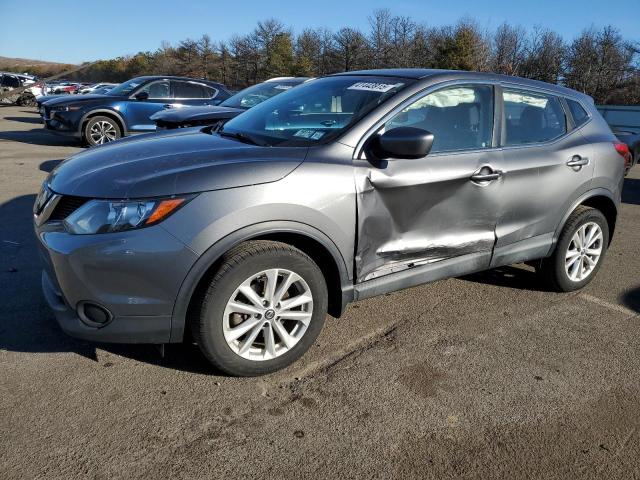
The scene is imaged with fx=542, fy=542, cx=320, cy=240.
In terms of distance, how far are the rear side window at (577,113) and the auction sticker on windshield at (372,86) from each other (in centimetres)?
176

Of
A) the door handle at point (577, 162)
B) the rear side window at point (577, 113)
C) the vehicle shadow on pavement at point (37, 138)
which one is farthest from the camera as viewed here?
the vehicle shadow on pavement at point (37, 138)

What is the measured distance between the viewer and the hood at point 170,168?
8.67 feet

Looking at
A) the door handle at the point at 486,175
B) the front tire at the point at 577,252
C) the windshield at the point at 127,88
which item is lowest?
the front tire at the point at 577,252

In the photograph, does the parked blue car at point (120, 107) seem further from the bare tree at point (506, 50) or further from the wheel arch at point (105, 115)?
the bare tree at point (506, 50)

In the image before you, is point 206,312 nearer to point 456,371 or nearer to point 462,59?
point 456,371

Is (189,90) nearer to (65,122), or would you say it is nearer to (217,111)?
(65,122)

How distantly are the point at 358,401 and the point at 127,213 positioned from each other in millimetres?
1497

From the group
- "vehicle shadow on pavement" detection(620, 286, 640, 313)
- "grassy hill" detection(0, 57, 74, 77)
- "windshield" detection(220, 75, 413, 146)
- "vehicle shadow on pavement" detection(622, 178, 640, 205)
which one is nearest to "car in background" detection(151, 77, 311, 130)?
"windshield" detection(220, 75, 413, 146)

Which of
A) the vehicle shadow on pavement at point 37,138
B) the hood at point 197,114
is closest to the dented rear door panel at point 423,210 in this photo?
the hood at point 197,114

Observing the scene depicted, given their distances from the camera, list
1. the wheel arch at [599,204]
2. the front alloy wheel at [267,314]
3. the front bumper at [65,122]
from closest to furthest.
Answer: the front alloy wheel at [267,314], the wheel arch at [599,204], the front bumper at [65,122]

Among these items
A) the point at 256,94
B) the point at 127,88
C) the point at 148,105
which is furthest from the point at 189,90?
the point at 256,94

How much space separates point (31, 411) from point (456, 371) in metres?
2.26

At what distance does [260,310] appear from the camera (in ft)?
9.45

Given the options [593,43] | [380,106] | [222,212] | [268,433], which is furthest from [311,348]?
[593,43]
